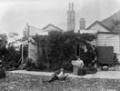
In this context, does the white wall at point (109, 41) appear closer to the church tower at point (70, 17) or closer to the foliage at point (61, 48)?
the foliage at point (61, 48)

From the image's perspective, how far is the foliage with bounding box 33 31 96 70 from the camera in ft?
35.1

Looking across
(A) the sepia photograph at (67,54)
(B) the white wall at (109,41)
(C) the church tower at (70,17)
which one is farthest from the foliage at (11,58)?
(C) the church tower at (70,17)

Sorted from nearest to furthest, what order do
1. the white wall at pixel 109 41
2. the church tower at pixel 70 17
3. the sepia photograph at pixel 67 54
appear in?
the sepia photograph at pixel 67 54
the white wall at pixel 109 41
the church tower at pixel 70 17

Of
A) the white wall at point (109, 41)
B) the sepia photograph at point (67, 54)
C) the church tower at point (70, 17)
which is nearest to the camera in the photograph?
the sepia photograph at point (67, 54)

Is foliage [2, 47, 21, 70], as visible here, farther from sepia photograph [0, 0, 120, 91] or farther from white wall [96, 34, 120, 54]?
white wall [96, 34, 120, 54]

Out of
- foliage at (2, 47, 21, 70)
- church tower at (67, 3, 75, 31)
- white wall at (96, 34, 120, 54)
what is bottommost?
foliage at (2, 47, 21, 70)

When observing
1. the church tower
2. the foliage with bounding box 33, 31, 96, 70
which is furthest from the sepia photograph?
the church tower

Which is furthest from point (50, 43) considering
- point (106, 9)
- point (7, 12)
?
point (7, 12)

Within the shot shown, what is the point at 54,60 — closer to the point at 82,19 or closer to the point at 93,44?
the point at 93,44

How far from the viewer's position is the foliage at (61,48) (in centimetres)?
1070

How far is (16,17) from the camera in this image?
21.0 metres

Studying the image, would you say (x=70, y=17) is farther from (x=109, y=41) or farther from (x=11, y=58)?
(x=11, y=58)

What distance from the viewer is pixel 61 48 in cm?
1074

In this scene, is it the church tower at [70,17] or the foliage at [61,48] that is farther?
the church tower at [70,17]
